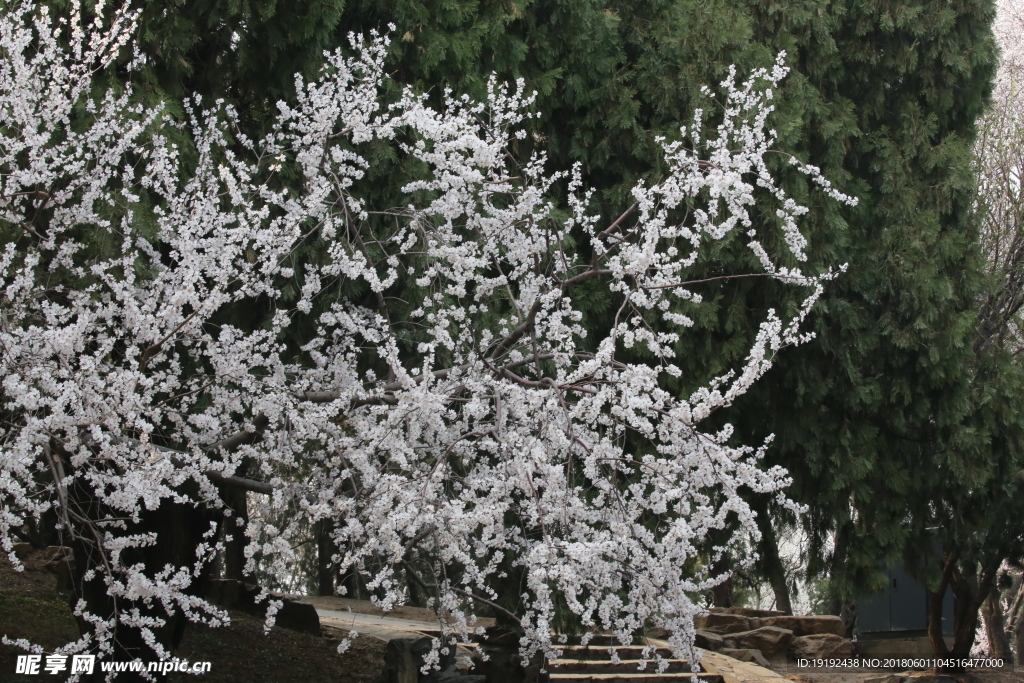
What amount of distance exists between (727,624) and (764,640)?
0.98 metres

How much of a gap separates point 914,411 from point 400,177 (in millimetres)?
4745

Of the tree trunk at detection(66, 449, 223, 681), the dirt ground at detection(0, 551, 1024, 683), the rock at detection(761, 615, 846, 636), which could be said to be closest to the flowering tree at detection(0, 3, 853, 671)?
the tree trunk at detection(66, 449, 223, 681)

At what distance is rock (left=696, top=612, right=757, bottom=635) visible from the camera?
35.8 ft

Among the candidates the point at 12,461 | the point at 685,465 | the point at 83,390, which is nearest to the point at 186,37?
the point at 83,390

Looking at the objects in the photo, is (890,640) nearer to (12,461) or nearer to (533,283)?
(533,283)

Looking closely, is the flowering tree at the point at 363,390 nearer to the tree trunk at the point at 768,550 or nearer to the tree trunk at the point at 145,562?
the tree trunk at the point at 145,562

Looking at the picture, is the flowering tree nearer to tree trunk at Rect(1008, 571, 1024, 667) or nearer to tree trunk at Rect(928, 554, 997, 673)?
tree trunk at Rect(928, 554, 997, 673)

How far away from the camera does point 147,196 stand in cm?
576

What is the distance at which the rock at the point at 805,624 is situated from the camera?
36.3ft

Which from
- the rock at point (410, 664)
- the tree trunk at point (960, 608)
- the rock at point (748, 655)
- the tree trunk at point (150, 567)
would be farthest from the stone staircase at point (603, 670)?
the tree trunk at point (960, 608)

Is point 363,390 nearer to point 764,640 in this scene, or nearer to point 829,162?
point 829,162

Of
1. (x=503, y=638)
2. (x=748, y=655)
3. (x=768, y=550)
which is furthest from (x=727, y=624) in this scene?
(x=503, y=638)

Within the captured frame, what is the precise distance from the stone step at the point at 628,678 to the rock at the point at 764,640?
289 centimetres

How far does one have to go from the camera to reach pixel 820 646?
402 inches
